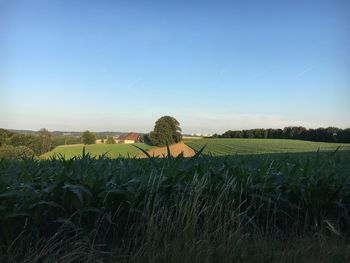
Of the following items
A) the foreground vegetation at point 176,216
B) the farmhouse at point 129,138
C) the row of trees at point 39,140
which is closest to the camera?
the foreground vegetation at point 176,216

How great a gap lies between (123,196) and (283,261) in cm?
144

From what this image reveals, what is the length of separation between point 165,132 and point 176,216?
7832 cm

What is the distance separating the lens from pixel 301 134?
92688 millimetres

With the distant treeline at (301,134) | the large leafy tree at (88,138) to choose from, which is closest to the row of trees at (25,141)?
the large leafy tree at (88,138)

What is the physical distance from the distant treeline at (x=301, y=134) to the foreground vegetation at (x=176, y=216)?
266 feet

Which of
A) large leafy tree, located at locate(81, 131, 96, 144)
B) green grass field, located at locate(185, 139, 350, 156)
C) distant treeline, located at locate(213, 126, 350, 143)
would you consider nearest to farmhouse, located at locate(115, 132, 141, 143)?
large leafy tree, located at locate(81, 131, 96, 144)

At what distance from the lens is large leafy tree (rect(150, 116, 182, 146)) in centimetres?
7562

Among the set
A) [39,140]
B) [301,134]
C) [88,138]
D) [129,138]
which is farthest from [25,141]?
[301,134]

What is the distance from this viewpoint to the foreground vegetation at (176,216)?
322cm

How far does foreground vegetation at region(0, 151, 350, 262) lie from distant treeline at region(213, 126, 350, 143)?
266 feet

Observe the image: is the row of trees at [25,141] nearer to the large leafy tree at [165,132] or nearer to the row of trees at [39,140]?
the row of trees at [39,140]

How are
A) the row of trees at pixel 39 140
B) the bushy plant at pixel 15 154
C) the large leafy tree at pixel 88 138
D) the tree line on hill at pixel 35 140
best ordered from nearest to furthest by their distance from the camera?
the bushy plant at pixel 15 154, the tree line on hill at pixel 35 140, the row of trees at pixel 39 140, the large leafy tree at pixel 88 138

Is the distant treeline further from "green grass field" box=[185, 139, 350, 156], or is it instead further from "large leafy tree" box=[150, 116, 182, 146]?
"large leafy tree" box=[150, 116, 182, 146]

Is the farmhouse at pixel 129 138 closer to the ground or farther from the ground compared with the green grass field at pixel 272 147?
farther from the ground
